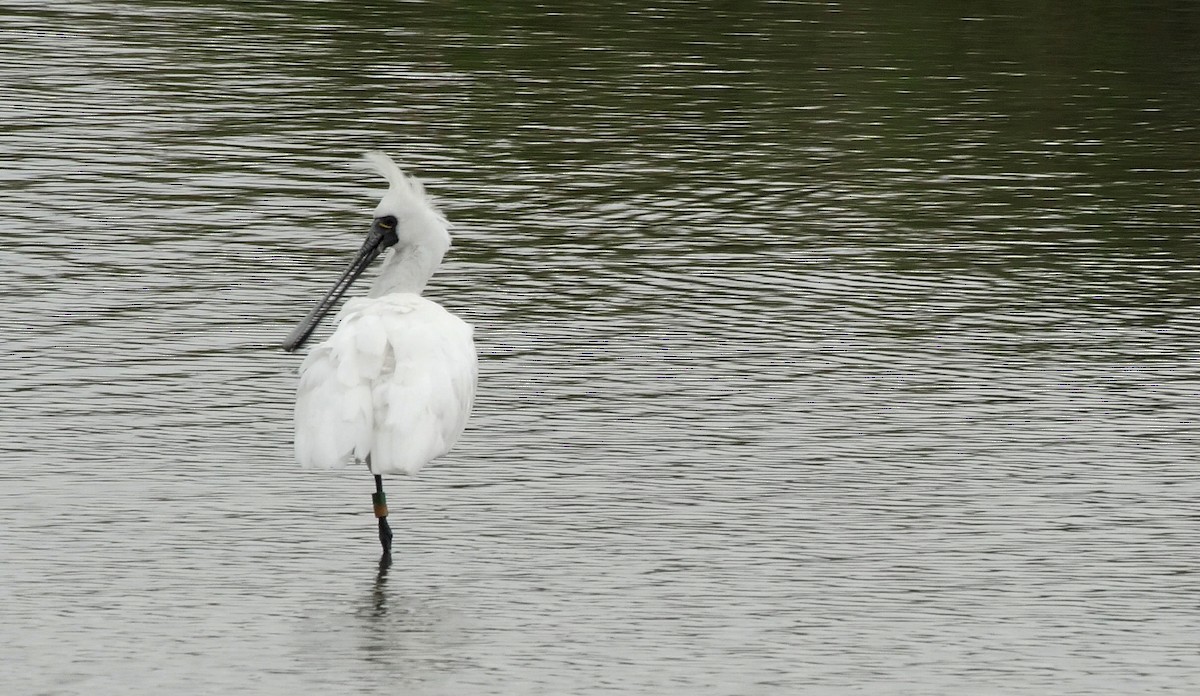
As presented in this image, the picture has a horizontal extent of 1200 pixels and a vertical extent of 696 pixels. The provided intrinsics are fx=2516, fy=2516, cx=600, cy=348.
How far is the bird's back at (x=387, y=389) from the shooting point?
972 centimetres

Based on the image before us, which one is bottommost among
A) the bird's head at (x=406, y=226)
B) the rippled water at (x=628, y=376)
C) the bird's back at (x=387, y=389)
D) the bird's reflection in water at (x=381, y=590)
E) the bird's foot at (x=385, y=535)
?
the rippled water at (x=628, y=376)

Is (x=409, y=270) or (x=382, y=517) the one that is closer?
(x=382, y=517)

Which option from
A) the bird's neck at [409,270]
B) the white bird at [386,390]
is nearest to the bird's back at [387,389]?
the white bird at [386,390]

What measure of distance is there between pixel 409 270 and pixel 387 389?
1526 millimetres

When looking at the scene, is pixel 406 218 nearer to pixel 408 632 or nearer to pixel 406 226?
pixel 406 226

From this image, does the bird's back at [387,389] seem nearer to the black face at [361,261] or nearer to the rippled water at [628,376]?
the rippled water at [628,376]

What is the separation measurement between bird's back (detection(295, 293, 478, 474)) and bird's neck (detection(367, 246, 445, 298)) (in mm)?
799

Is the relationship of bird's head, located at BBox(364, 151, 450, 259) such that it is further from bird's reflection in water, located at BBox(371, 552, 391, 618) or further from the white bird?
bird's reflection in water, located at BBox(371, 552, 391, 618)

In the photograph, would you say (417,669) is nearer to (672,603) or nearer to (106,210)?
(672,603)

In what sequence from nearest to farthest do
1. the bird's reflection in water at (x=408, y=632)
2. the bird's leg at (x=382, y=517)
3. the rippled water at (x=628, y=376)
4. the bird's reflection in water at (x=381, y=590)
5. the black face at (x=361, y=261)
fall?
the bird's reflection in water at (x=408, y=632), the rippled water at (x=628, y=376), the bird's reflection in water at (x=381, y=590), the bird's leg at (x=382, y=517), the black face at (x=361, y=261)

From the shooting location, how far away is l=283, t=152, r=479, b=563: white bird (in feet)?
31.9

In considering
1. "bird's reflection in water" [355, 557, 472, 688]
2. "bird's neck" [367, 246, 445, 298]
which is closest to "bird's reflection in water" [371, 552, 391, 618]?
"bird's reflection in water" [355, 557, 472, 688]

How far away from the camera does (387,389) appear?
32.4 feet

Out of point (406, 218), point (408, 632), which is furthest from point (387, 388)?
point (406, 218)
